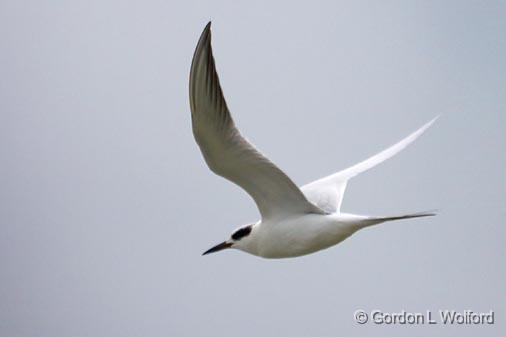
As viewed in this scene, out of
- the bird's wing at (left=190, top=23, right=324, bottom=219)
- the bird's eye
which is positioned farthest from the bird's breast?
the bird's eye

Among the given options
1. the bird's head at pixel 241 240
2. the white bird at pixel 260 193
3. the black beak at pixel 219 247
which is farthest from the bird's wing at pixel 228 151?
the black beak at pixel 219 247

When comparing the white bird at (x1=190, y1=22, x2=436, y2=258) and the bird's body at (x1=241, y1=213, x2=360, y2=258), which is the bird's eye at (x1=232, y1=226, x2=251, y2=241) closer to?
the white bird at (x1=190, y1=22, x2=436, y2=258)

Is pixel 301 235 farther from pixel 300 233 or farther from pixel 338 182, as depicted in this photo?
pixel 338 182

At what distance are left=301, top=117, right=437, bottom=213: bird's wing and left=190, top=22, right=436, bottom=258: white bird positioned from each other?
2 cm

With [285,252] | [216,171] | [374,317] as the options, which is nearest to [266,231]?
[285,252]

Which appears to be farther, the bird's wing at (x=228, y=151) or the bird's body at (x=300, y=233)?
the bird's body at (x=300, y=233)

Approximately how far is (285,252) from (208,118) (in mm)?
1896

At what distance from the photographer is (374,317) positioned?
11766 mm

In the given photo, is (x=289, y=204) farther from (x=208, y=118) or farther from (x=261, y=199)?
(x=208, y=118)

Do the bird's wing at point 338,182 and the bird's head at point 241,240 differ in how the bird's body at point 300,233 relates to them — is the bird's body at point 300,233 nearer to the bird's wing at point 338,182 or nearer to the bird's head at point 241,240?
the bird's head at point 241,240

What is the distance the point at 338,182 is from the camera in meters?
12.3

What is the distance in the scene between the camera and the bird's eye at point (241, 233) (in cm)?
1123

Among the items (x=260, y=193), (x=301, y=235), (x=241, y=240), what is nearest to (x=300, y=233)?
(x=301, y=235)

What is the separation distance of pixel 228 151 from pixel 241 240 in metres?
1.68
